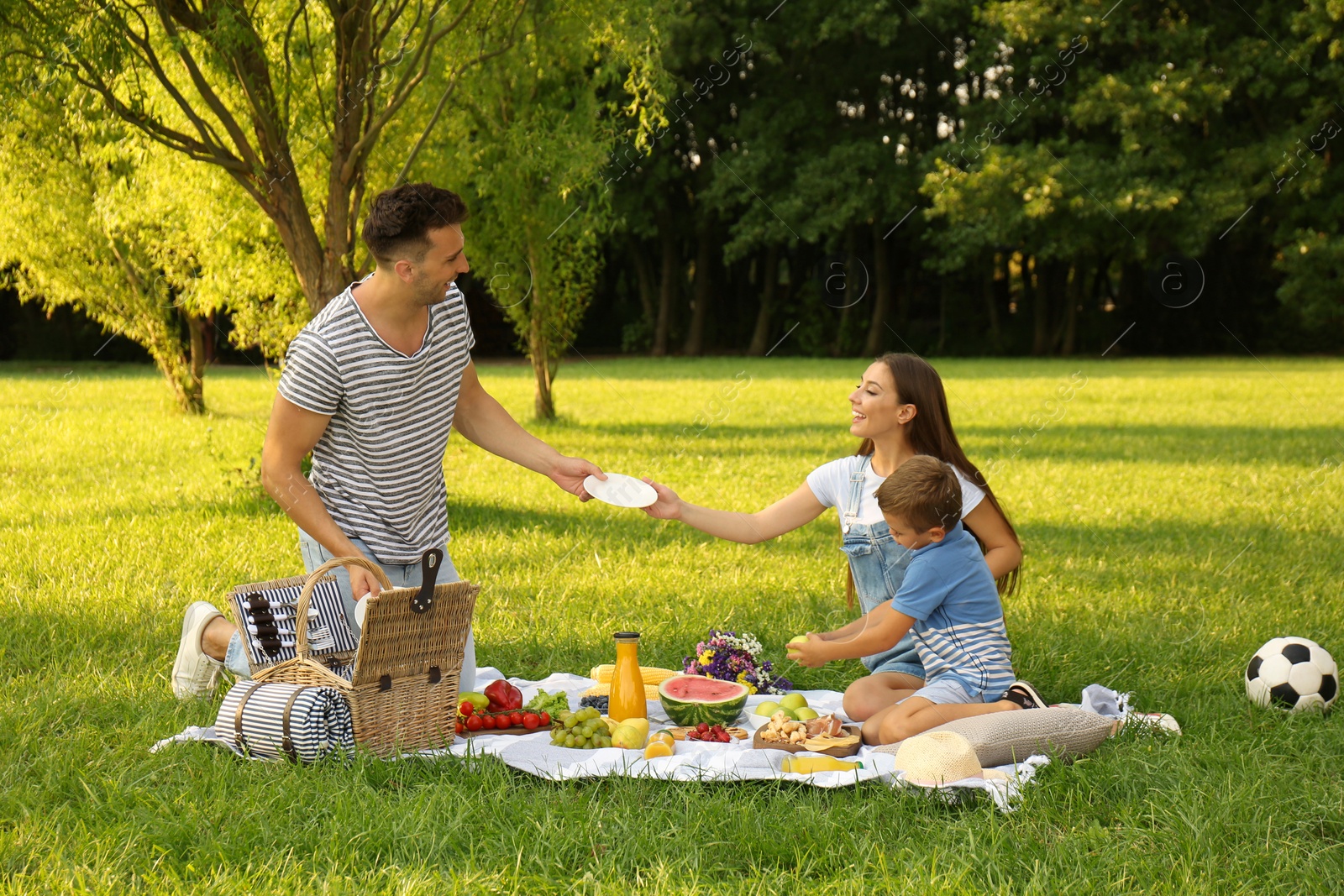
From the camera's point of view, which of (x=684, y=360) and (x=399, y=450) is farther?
(x=684, y=360)

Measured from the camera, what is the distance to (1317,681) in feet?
15.1

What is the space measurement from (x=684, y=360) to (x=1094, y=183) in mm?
11702

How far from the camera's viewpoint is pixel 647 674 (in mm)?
5039

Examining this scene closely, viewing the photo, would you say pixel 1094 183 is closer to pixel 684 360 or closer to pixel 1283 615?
pixel 684 360

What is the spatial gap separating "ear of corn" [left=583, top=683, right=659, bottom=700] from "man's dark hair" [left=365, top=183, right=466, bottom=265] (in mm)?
1845

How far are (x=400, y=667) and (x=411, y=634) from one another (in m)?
0.11

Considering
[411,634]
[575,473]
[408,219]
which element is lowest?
[411,634]

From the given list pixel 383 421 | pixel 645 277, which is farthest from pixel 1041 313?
pixel 383 421

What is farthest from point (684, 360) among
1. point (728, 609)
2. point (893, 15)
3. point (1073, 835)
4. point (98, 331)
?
point (1073, 835)

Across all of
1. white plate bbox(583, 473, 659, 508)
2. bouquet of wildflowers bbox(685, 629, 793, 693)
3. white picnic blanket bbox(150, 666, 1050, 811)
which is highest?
white plate bbox(583, 473, 659, 508)

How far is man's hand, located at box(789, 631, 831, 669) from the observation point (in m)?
4.14

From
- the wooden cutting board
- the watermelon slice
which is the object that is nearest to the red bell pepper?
the watermelon slice

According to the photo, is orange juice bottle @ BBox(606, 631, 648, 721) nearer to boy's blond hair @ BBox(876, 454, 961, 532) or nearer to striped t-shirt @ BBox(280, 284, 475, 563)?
striped t-shirt @ BBox(280, 284, 475, 563)

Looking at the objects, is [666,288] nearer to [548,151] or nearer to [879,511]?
[548,151]
